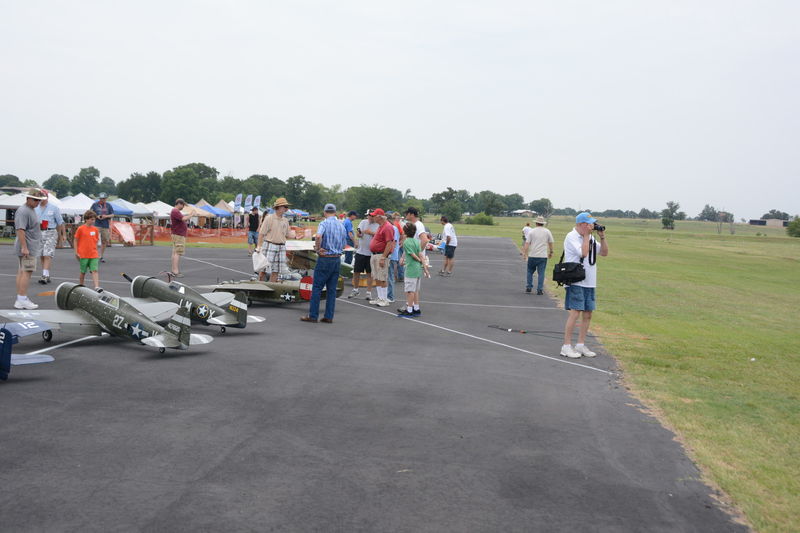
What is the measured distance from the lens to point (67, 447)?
4.92 meters

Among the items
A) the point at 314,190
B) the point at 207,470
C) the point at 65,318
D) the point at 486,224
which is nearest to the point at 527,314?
the point at 65,318

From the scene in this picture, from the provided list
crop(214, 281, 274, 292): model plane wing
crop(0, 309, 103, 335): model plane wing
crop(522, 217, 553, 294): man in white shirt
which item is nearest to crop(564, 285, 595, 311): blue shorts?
crop(214, 281, 274, 292): model plane wing

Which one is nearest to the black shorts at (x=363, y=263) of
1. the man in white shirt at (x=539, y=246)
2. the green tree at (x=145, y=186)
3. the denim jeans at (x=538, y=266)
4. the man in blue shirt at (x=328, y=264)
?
the man in blue shirt at (x=328, y=264)

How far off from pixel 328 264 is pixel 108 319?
421cm

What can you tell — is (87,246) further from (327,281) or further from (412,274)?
(412,274)

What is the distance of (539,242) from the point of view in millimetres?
17859

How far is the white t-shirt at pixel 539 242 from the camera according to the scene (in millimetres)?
17812

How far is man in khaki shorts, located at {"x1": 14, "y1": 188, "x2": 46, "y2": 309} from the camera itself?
35.9ft

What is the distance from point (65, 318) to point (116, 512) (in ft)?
18.6

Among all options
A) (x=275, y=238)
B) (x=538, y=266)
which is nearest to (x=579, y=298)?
(x=275, y=238)

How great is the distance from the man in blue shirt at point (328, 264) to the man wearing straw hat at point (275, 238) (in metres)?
3.08

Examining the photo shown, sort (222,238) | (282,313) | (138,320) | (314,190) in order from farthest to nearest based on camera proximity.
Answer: (314,190) < (222,238) < (282,313) < (138,320)

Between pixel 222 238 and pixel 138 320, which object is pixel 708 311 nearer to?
pixel 138 320

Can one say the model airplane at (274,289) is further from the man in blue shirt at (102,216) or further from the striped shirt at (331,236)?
the man in blue shirt at (102,216)
